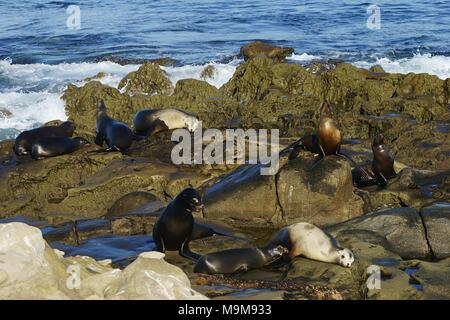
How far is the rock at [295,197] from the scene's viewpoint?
→ 32.7ft

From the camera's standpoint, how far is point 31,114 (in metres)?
21.4

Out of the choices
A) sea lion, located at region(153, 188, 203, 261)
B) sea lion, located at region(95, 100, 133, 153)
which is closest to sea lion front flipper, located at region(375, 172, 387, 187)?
sea lion, located at region(153, 188, 203, 261)

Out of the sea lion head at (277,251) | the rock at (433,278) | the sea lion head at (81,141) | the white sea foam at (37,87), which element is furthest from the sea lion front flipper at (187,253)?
the white sea foam at (37,87)

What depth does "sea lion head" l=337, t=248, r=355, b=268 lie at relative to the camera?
25.0 ft

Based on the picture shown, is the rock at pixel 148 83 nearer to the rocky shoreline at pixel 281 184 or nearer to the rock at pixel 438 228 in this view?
the rocky shoreline at pixel 281 184

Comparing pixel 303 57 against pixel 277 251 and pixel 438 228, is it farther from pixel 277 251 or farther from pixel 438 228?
pixel 277 251

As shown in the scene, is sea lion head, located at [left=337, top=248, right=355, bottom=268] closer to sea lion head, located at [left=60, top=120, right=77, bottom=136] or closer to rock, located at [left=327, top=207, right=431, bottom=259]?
rock, located at [left=327, top=207, right=431, bottom=259]

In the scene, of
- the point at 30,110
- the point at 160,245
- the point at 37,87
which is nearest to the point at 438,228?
the point at 160,245

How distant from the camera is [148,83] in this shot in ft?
66.0

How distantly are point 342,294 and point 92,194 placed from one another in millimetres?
6303

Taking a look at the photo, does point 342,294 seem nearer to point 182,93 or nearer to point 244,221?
point 244,221

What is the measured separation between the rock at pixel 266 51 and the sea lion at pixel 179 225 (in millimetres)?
17983

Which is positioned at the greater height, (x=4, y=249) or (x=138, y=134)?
(x=4, y=249)
